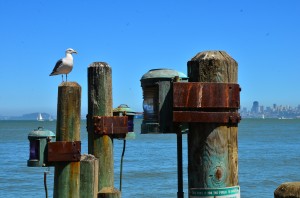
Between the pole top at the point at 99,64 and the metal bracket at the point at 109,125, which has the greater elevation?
the pole top at the point at 99,64

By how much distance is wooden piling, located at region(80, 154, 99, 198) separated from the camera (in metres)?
6.48

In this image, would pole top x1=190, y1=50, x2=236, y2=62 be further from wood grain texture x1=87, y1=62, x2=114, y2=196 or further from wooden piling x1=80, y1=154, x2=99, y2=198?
wood grain texture x1=87, y1=62, x2=114, y2=196

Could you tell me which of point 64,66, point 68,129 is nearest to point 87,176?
point 68,129

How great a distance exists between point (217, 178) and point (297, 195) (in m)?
0.62

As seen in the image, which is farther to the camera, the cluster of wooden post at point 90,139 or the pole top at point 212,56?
the cluster of wooden post at point 90,139

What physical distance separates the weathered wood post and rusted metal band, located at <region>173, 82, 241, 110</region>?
430 centimetres

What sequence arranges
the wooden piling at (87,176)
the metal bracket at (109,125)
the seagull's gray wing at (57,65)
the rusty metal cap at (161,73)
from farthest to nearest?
the seagull's gray wing at (57,65)
the metal bracket at (109,125)
the wooden piling at (87,176)
the rusty metal cap at (161,73)

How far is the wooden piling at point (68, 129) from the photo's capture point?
19.3 feet

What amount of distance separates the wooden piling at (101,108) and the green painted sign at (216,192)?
4.38 m

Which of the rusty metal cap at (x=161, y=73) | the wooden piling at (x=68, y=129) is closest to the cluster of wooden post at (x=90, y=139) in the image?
the wooden piling at (x=68, y=129)

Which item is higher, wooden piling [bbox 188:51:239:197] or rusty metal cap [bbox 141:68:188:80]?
rusty metal cap [bbox 141:68:188:80]

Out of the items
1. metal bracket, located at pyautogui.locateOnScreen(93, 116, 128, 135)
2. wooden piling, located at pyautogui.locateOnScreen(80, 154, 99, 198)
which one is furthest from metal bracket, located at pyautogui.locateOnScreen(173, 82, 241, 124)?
metal bracket, located at pyautogui.locateOnScreen(93, 116, 128, 135)

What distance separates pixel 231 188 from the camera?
11.6 ft

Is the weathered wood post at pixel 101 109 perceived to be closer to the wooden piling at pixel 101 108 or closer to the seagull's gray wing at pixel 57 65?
the wooden piling at pixel 101 108
